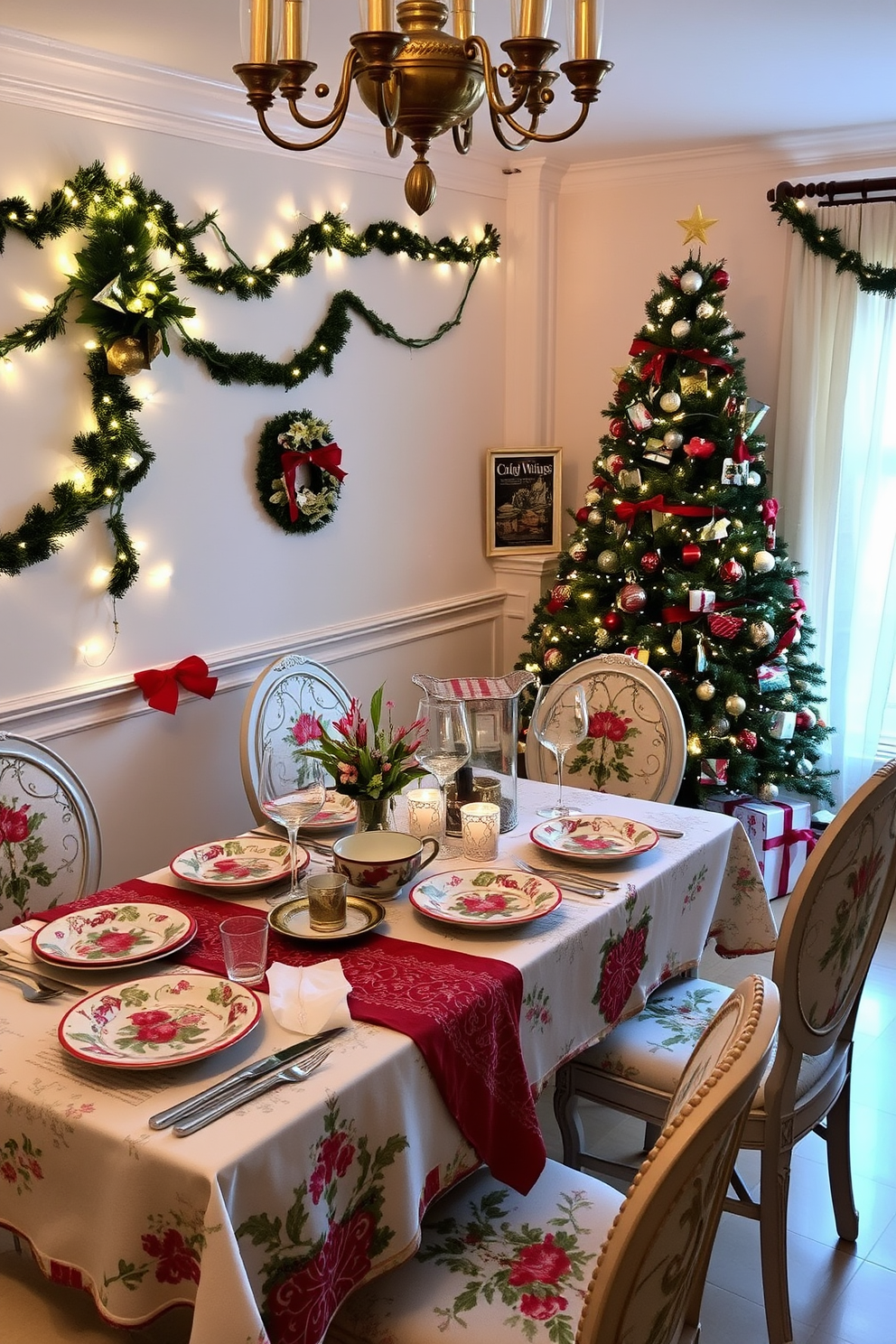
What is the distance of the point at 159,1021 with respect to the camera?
1643 millimetres

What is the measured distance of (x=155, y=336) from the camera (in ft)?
10.4

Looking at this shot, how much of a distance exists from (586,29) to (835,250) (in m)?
2.71

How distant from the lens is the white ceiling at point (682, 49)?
281cm

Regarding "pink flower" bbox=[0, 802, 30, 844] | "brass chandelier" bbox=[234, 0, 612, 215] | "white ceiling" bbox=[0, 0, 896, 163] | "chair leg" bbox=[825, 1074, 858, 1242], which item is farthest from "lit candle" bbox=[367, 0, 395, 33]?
"chair leg" bbox=[825, 1074, 858, 1242]

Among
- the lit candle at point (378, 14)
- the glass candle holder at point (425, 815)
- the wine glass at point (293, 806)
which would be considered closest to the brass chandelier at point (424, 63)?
the lit candle at point (378, 14)

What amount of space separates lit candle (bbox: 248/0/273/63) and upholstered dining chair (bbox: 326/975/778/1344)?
1.41 meters

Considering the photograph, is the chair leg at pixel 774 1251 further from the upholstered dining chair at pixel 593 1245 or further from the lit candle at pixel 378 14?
the lit candle at pixel 378 14

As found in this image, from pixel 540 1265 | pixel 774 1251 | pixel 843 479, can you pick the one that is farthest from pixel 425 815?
pixel 843 479

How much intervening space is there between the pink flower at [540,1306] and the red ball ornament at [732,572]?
2.70m

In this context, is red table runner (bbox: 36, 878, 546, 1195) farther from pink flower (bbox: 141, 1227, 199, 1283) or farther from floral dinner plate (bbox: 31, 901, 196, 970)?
pink flower (bbox: 141, 1227, 199, 1283)

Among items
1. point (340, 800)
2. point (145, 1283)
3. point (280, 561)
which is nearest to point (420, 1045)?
point (145, 1283)

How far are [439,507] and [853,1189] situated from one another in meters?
2.78

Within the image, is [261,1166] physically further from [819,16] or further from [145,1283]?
[819,16]

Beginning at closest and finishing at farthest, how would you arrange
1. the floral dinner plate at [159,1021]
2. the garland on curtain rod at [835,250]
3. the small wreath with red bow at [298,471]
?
1. the floral dinner plate at [159,1021]
2. the small wreath with red bow at [298,471]
3. the garland on curtain rod at [835,250]
